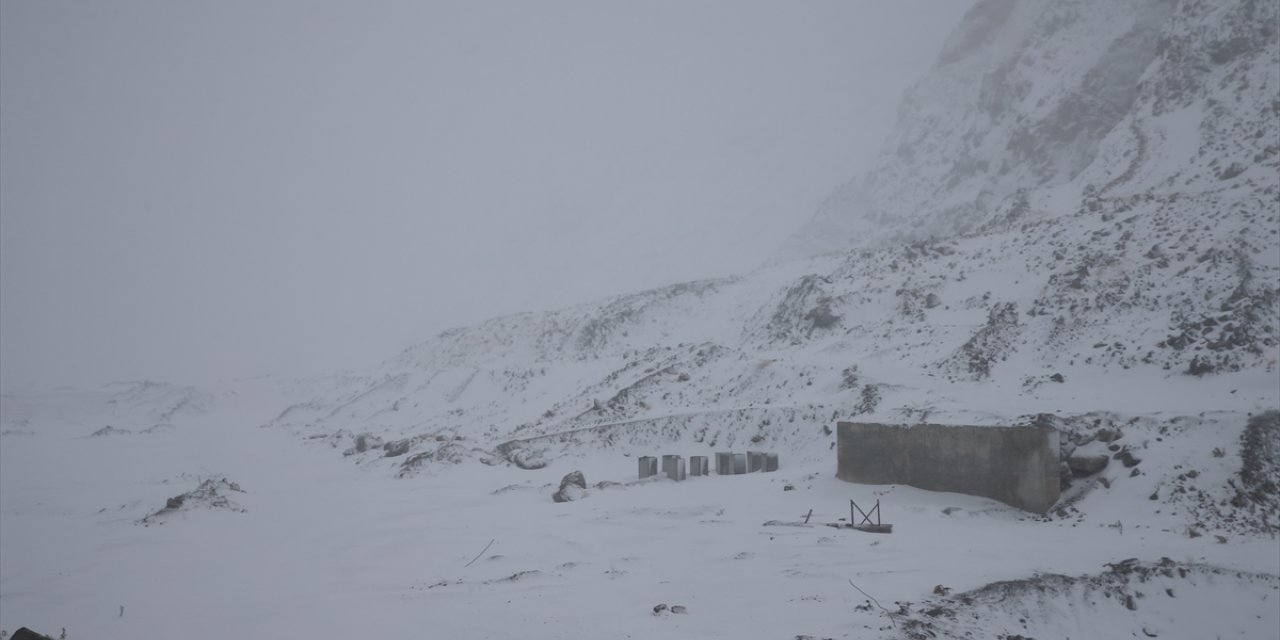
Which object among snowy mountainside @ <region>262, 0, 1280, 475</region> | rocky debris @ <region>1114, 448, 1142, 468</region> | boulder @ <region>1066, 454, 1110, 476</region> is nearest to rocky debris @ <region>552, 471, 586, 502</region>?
snowy mountainside @ <region>262, 0, 1280, 475</region>

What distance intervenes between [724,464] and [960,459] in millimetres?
6514

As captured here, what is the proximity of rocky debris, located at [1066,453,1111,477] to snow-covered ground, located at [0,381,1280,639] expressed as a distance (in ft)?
0.85

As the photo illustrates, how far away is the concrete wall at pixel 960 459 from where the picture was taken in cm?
1135

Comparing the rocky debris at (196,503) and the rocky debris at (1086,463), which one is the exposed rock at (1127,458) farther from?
the rocky debris at (196,503)

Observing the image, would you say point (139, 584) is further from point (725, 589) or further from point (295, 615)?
point (725, 589)

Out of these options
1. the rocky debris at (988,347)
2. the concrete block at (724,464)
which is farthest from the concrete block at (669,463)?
the rocky debris at (988,347)

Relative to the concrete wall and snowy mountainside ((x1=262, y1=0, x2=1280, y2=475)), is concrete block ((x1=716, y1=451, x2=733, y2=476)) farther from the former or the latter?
the concrete wall

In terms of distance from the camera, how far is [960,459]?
491 inches

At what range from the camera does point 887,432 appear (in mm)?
13742

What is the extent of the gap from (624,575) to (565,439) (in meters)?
14.8

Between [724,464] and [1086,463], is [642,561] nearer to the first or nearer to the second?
[724,464]

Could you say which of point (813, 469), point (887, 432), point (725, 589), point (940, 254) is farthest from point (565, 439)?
point (940, 254)

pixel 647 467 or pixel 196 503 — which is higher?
pixel 647 467

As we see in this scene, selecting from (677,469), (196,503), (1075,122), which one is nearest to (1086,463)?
(677,469)
